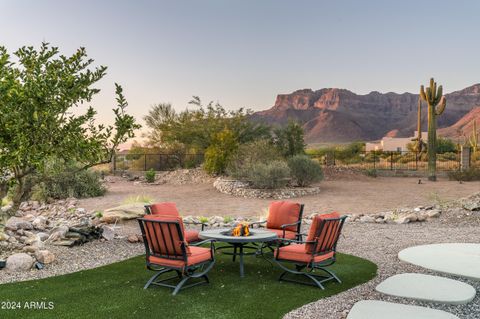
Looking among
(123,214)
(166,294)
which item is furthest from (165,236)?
(123,214)

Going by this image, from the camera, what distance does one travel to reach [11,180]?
6078 mm

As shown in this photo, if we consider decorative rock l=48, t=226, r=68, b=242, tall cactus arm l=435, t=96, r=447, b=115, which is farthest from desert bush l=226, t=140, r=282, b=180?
decorative rock l=48, t=226, r=68, b=242

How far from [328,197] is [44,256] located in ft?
39.2

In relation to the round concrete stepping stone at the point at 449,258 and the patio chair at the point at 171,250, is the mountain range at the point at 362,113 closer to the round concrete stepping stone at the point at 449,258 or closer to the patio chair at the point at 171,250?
the round concrete stepping stone at the point at 449,258

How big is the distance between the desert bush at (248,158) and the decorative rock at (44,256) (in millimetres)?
12340

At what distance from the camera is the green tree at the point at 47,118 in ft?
17.8

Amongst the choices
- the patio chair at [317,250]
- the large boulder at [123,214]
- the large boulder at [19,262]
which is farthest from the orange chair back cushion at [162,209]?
the large boulder at [123,214]

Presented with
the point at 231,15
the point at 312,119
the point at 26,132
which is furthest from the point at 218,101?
the point at 312,119

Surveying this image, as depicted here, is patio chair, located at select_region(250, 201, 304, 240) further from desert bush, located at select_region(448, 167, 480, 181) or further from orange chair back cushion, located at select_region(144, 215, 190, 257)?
desert bush, located at select_region(448, 167, 480, 181)

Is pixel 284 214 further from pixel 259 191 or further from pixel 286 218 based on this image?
pixel 259 191

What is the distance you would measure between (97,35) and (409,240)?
35.5ft

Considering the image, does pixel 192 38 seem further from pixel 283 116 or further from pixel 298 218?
pixel 283 116

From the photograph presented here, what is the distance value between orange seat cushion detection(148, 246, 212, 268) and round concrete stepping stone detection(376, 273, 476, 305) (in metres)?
2.06

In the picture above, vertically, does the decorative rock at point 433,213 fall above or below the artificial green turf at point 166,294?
below
